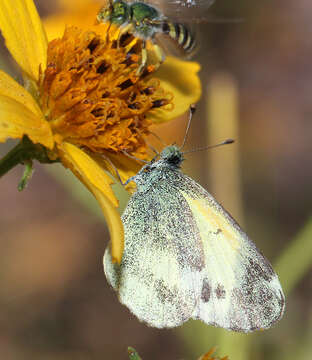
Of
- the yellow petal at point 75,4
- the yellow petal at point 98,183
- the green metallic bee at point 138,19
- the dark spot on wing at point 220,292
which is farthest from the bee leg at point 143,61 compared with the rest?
the yellow petal at point 75,4

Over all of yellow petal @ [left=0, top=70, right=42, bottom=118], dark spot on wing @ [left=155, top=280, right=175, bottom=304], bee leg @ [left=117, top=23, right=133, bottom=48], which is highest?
yellow petal @ [left=0, top=70, right=42, bottom=118]

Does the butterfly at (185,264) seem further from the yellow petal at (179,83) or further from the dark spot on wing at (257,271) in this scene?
the yellow petal at (179,83)

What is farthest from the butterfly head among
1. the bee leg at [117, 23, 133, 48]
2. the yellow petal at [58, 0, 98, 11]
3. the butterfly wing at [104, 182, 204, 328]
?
the yellow petal at [58, 0, 98, 11]

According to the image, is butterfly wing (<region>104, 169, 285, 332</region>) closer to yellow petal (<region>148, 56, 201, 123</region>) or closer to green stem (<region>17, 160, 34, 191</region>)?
green stem (<region>17, 160, 34, 191</region>)

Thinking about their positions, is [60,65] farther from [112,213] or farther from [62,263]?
[62,263]

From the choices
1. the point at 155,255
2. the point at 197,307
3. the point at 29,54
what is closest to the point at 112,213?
the point at 155,255
